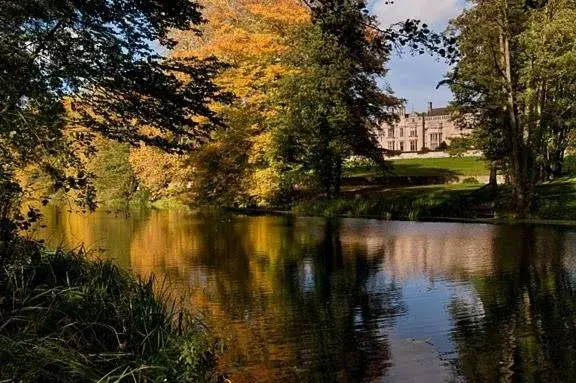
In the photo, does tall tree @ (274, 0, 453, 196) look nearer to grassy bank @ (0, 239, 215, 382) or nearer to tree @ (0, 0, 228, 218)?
tree @ (0, 0, 228, 218)

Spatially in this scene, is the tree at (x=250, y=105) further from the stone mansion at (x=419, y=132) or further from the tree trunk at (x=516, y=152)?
the stone mansion at (x=419, y=132)

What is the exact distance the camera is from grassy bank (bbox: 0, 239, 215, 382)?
17.5ft

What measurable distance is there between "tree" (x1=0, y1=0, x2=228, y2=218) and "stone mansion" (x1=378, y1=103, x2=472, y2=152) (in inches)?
3439

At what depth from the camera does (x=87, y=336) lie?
21.8 feet

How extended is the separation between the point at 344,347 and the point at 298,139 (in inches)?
967

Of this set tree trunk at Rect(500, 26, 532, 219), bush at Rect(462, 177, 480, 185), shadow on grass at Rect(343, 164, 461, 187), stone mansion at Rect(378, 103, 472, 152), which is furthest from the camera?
stone mansion at Rect(378, 103, 472, 152)

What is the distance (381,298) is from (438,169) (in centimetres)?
3886

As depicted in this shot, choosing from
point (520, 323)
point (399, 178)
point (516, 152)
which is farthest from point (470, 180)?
point (520, 323)

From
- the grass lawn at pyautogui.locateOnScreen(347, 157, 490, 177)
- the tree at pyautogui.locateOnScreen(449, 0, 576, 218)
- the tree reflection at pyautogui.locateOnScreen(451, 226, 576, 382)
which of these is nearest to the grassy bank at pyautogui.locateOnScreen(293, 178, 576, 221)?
the tree at pyautogui.locateOnScreen(449, 0, 576, 218)

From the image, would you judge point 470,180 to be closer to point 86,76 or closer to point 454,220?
point 454,220

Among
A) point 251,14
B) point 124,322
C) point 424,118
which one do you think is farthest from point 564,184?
point 424,118

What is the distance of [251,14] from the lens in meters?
35.5

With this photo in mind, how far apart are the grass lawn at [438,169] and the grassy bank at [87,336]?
31.9m

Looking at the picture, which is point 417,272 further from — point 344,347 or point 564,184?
point 564,184
